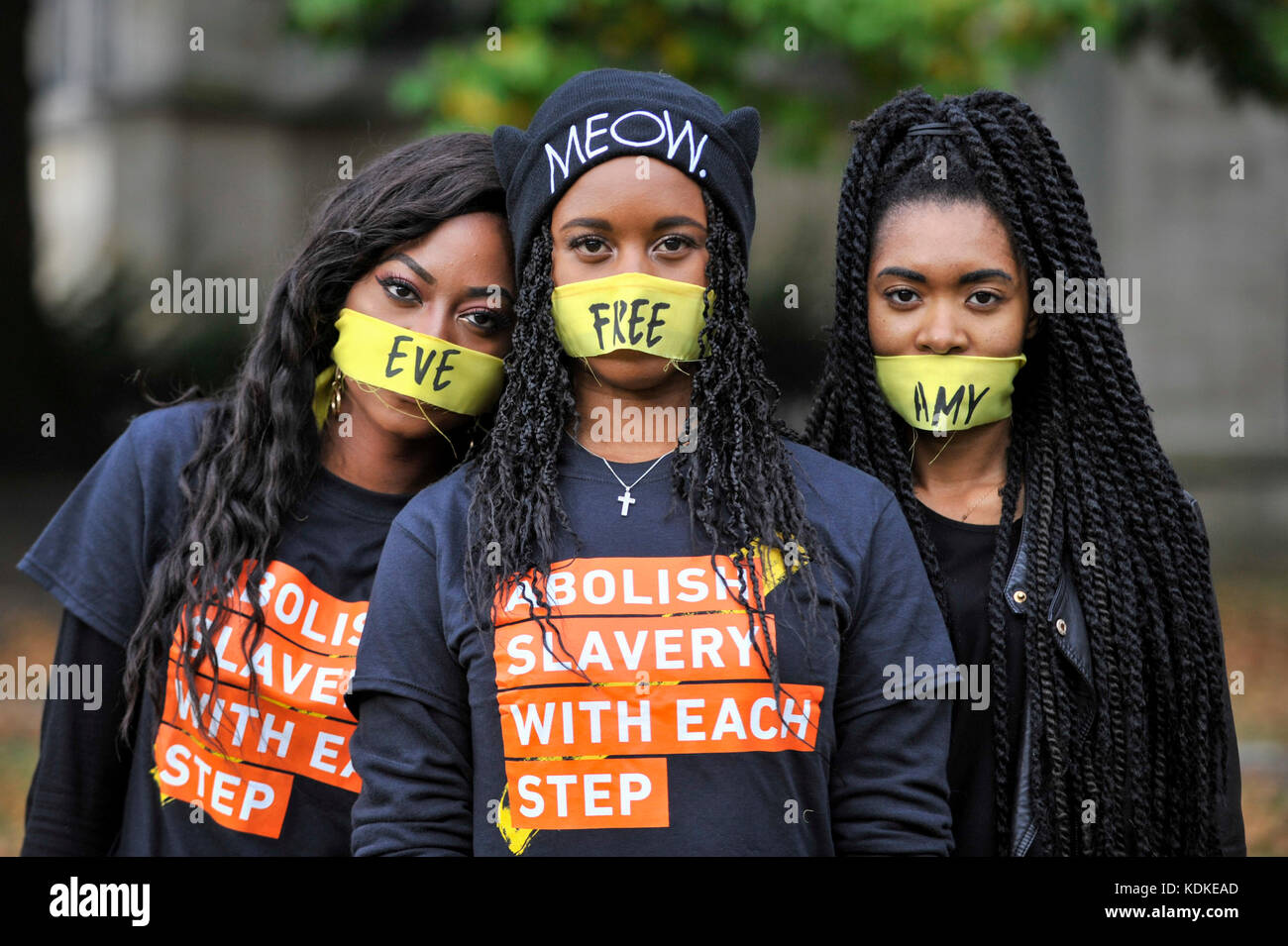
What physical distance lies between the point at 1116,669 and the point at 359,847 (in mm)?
1569

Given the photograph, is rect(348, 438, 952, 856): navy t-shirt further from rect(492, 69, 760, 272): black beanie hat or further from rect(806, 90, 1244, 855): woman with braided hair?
rect(492, 69, 760, 272): black beanie hat

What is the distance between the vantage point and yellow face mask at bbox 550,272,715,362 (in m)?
2.61

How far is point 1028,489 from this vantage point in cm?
296

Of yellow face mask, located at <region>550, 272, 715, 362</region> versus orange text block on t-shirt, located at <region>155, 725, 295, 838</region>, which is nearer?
yellow face mask, located at <region>550, 272, 715, 362</region>

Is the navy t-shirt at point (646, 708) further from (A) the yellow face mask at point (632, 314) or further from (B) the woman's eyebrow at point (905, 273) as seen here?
(B) the woman's eyebrow at point (905, 273)

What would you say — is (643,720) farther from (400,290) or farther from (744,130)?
(744,130)

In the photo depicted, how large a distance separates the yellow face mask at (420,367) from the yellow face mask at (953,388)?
0.88 metres

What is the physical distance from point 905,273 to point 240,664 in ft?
5.34

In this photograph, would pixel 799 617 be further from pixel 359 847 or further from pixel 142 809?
pixel 142 809

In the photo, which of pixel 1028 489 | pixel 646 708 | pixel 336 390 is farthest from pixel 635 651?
pixel 336 390

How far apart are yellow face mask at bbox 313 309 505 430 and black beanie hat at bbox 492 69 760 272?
9.9 inches

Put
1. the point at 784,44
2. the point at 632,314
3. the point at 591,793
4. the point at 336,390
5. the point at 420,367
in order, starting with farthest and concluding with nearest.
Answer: the point at 784,44 < the point at 336,390 < the point at 420,367 < the point at 632,314 < the point at 591,793

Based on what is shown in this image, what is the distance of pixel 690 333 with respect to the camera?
2.69m

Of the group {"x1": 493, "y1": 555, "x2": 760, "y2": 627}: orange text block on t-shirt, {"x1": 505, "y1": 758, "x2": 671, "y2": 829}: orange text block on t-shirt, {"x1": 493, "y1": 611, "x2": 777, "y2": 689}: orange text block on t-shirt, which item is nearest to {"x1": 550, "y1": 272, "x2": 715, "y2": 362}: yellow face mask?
{"x1": 493, "y1": 555, "x2": 760, "y2": 627}: orange text block on t-shirt
